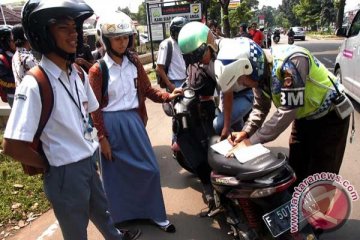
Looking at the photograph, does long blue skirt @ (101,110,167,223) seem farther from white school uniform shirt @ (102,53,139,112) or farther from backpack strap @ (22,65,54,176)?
backpack strap @ (22,65,54,176)

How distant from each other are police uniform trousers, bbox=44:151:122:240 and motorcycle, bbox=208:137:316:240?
0.82 metres

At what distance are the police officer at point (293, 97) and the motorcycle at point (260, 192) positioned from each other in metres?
0.23

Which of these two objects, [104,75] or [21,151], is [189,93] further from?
[21,151]

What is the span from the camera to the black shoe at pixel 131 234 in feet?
10.1

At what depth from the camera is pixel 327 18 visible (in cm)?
6062

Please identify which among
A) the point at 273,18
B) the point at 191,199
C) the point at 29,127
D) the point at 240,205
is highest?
the point at 29,127

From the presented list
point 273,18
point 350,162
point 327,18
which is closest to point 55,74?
point 350,162

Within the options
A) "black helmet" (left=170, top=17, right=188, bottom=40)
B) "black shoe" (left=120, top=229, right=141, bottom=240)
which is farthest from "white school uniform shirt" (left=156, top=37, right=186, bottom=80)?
"black shoe" (left=120, top=229, right=141, bottom=240)

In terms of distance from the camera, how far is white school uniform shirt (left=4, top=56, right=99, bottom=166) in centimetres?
181

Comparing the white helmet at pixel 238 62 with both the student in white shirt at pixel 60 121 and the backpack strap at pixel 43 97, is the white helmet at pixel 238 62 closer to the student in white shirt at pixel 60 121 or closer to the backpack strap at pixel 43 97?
the student in white shirt at pixel 60 121

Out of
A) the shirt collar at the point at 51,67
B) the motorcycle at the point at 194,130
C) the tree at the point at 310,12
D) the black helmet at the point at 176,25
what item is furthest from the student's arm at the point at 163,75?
the tree at the point at 310,12

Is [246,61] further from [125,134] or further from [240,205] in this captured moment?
[125,134]

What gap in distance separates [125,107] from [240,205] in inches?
49.6

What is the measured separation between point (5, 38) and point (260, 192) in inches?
161
